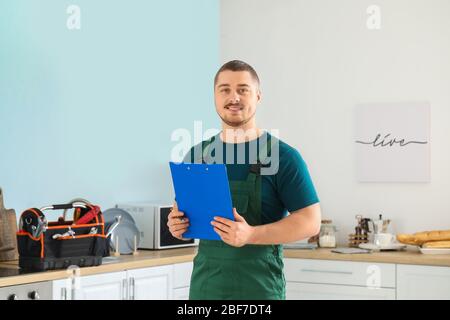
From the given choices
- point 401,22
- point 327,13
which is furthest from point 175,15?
point 401,22

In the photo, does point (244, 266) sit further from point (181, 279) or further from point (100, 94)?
point (100, 94)

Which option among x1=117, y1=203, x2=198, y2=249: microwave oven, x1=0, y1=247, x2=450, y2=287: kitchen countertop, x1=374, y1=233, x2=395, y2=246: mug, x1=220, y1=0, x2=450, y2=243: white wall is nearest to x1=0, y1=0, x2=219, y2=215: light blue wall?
x1=117, y1=203, x2=198, y2=249: microwave oven

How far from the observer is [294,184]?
2283 millimetres

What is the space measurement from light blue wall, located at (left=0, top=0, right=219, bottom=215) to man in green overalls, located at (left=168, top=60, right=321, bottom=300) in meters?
1.64

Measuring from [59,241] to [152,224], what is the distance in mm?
937

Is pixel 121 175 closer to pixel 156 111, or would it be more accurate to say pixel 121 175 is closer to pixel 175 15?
pixel 156 111

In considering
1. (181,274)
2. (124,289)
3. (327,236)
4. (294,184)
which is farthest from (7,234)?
(327,236)

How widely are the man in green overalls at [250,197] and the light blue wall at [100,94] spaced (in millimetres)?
1643

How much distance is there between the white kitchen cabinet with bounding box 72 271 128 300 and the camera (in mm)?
3293

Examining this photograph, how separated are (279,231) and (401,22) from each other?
285 cm

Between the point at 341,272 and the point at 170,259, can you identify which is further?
the point at 341,272

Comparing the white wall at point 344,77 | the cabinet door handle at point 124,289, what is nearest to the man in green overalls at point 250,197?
the cabinet door handle at point 124,289

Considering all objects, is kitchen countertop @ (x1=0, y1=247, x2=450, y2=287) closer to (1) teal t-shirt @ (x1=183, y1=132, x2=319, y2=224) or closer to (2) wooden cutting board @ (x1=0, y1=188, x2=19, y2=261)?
(2) wooden cutting board @ (x1=0, y1=188, x2=19, y2=261)

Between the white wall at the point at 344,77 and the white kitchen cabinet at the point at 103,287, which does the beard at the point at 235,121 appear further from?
the white wall at the point at 344,77
